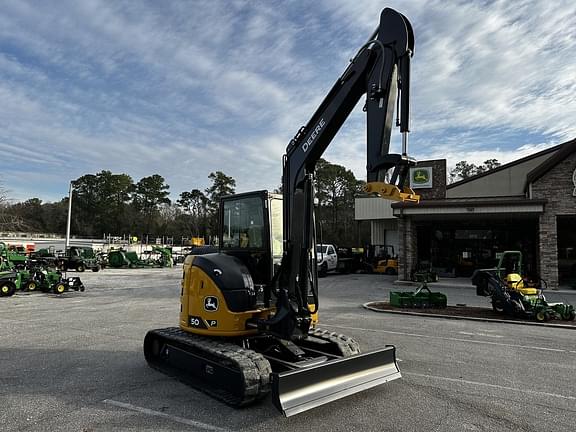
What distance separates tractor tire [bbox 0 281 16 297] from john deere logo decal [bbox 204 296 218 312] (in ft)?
47.1

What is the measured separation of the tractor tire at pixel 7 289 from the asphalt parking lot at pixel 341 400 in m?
6.34

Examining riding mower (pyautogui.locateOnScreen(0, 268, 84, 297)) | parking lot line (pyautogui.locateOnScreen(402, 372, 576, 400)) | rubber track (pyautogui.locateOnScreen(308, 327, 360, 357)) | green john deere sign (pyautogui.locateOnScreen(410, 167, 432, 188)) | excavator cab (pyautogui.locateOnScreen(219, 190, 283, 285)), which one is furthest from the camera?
green john deere sign (pyautogui.locateOnScreen(410, 167, 432, 188))

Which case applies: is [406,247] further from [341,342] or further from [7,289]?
[7,289]

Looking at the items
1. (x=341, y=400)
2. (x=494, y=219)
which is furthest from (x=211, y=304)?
(x=494, y=219)

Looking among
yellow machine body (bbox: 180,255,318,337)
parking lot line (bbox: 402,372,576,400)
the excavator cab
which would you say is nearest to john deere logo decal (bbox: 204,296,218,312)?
yellow machine body (bbox: 180,255,318,337)

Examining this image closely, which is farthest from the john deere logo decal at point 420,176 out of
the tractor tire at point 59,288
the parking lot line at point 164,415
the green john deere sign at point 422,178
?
the parking lot line at point 164,415

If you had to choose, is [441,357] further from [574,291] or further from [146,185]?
[146,185]

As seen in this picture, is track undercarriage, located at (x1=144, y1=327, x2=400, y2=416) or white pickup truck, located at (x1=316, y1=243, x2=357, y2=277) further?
white pickup truck, located at (x1=316, y1=243, x2=357, y2=277)

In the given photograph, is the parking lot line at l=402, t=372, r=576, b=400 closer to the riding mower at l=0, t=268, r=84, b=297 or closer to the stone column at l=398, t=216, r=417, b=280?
the riding mower at l=0, t=268, r=84, b=297

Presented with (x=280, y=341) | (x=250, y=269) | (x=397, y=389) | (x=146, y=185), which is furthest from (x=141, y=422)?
(x=146, y=185)

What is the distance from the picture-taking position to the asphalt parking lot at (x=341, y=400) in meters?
4.75

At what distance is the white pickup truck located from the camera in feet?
89.2

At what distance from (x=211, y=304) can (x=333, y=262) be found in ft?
75.7

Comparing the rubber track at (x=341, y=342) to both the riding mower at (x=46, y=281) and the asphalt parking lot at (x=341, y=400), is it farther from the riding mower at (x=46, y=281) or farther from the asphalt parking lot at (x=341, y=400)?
the riding mower at (x=46, y=281)
